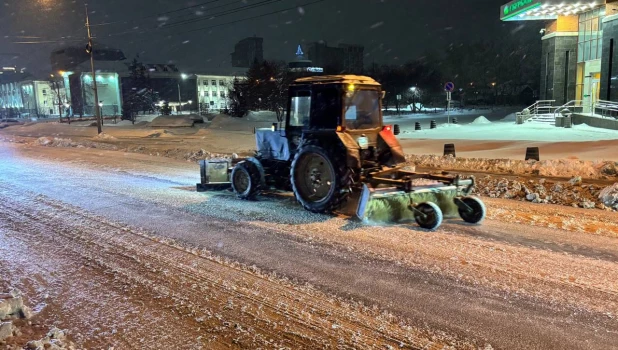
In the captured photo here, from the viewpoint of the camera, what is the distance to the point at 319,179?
8.14m

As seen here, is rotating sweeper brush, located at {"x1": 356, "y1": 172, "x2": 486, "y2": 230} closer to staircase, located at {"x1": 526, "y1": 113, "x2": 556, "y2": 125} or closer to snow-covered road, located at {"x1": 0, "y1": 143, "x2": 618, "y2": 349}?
snow-covered road, located at {"x1": 0, "y1": 143, "x2": 618, "y2": 349}

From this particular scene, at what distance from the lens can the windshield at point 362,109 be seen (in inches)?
311

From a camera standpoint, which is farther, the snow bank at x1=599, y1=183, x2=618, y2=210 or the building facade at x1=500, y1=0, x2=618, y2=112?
the building facade at x1=500, y1=0, x2=618, y2=112

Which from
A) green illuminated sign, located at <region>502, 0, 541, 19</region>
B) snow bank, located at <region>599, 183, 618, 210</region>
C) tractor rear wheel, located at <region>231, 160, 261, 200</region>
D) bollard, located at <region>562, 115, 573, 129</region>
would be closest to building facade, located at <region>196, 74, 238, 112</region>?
green illuminated sign, located at <region>502, 0, 541, 19</region>

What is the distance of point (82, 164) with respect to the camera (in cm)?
1584

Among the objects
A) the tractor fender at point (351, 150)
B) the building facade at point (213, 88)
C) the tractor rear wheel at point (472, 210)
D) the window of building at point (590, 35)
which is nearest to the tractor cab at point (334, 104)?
the tractor fender at point (351, 150)

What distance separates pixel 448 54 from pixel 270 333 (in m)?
93.3

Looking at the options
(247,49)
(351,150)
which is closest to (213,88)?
(247,49)

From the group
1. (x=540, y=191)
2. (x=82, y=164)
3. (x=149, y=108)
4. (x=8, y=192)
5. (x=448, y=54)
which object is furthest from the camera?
(x=448, y=54)

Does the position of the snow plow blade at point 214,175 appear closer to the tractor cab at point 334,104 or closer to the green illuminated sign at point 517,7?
the tractor cab at point 334,104

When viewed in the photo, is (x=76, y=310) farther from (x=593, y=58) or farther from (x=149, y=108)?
(x=149, y=108)

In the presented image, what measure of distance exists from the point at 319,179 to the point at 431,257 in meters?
2.76

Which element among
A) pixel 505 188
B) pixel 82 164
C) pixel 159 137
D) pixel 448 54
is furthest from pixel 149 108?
pixel 505 188

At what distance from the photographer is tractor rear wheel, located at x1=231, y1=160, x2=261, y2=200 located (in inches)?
363
